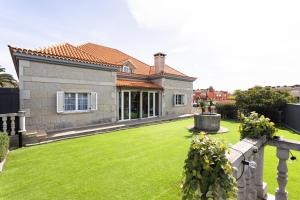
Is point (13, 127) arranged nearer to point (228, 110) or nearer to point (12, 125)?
point (12, 125)

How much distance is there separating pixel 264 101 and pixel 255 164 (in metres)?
16.0

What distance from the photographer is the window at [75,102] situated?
10.1m

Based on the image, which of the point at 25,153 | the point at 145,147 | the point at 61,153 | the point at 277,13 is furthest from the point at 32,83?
the point at 277,13

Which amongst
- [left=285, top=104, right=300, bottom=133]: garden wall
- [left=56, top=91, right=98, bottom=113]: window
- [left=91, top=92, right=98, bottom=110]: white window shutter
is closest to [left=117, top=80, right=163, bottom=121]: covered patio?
[left=91, top=92, right=98, bottom=110]: white window shutter

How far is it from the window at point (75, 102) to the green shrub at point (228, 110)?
1394cm

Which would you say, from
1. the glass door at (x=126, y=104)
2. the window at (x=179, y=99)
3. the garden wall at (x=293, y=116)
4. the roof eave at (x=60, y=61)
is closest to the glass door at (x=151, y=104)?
the glass door at (x=126, y=104)

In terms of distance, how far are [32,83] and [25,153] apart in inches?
170

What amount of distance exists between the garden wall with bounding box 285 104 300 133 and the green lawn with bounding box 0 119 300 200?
751cm

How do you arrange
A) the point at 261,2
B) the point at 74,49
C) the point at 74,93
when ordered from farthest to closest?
the point at 74,49, the point at 74,93, the point at 261,2

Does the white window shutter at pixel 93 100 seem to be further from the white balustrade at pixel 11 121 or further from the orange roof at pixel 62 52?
the white balustrade at pixel 11 121

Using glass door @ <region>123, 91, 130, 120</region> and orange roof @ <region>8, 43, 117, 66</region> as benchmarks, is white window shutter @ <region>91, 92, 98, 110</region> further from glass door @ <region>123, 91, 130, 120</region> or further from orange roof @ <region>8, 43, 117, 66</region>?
glass door @ <region>123, 91, 130, 120</region>

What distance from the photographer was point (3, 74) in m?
17.3

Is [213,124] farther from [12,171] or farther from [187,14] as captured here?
[12,171]

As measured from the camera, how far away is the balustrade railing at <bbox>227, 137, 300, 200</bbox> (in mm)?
2084
